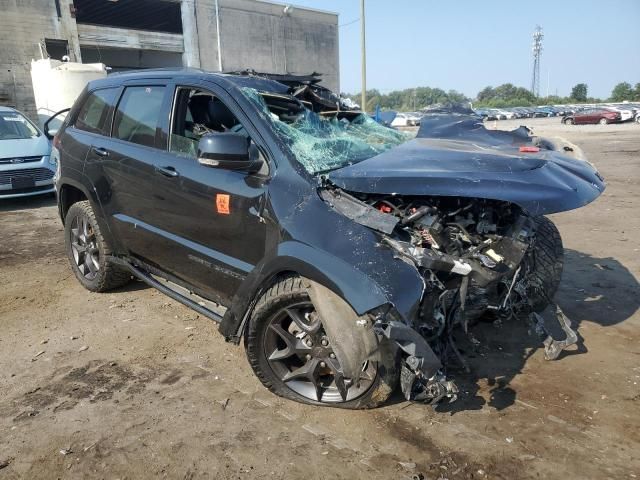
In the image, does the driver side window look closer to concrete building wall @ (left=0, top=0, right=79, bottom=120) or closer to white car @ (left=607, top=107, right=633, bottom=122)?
concrete building wall @ (left=0, top=0, right=79, bottom=120)

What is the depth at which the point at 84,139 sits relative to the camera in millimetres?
4449

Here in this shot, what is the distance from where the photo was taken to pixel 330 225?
2666 millimetres

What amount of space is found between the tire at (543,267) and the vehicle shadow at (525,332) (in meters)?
0.35

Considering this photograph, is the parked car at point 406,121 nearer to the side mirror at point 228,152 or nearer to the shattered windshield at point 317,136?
the shattered windshield at point 317,136

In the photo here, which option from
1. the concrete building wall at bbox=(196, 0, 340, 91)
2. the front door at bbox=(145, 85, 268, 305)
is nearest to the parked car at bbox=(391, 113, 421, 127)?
the front door at bbox=(145, 85, 268, 305)

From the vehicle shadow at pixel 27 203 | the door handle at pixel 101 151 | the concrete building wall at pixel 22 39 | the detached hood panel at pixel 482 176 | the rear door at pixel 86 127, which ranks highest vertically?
the concrete building wall at pixel 22 39

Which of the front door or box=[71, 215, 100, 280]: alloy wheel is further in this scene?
box=[71, 215, 100, 280]: alloy wheel

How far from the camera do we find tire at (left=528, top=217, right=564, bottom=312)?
351 centimetres

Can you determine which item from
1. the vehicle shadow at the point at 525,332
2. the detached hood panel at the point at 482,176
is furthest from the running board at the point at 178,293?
the vehicle shadow at the point at 525,332

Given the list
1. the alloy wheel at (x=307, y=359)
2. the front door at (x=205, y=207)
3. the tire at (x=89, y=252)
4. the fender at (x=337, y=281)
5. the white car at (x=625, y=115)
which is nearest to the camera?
the fender at (x=337, y=281)

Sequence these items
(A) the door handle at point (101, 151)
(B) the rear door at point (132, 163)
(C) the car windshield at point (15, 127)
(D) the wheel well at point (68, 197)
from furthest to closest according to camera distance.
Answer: (C) the car windshield at point (15, 127) → (D) the wheel well at point (68, 197) → (A) the door handle at point (101, 151) → (B) the rear door at point (132, 163)

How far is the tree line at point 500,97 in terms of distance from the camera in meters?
71.6

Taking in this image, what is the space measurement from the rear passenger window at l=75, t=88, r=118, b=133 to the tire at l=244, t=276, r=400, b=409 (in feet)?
8.14

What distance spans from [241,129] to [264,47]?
31869 millimetres
